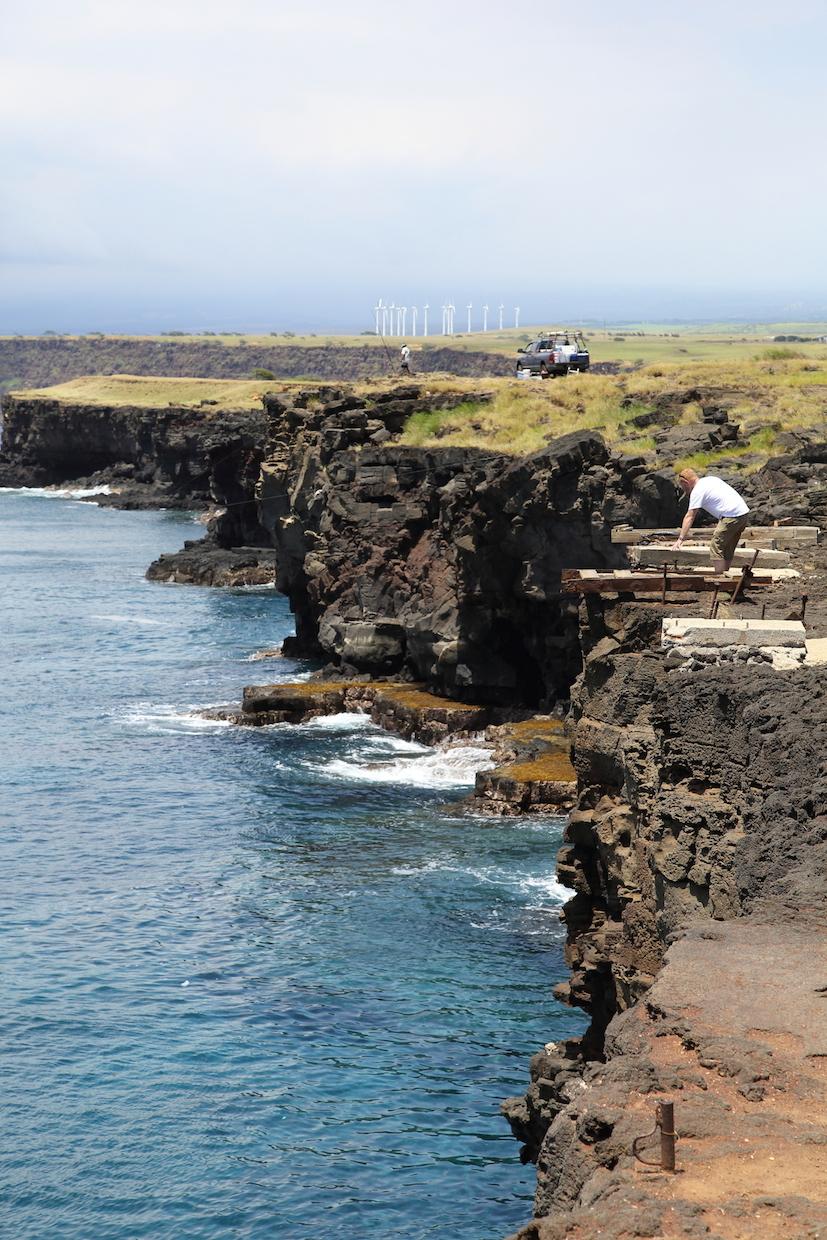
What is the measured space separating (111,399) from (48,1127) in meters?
159

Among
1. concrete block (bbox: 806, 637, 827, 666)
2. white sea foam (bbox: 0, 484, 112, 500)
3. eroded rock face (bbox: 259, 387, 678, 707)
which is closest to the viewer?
concrete block (bbox: 806, 637, 827, 666)

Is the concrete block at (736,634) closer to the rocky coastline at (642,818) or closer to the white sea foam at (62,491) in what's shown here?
the rocky coastline at (642,818)

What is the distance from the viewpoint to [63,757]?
53.0 metres

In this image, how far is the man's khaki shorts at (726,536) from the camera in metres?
22.5

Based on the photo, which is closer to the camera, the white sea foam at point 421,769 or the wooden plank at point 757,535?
the wooden plank at point 757,535

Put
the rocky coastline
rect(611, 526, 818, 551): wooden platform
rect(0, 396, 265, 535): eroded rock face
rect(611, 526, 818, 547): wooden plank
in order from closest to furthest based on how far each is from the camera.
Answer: the rocky coastline
rect(611, 526, 818, 551): wooden platform
rect(611, 526, 818, 547): wooden plank
rect(0, 396, 265, 535): eroded rock face

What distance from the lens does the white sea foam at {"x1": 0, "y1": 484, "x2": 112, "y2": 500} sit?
525 ft

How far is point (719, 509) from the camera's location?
2216cm

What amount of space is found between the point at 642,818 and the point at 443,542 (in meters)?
44.4

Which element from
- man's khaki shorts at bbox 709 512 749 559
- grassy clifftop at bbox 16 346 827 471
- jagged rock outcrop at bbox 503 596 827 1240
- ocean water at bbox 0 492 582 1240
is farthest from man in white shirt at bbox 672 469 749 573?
grassy clifftop at bbox 16 346 827 471

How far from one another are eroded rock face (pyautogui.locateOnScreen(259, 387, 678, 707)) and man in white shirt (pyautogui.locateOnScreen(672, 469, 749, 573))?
26907 millimetres

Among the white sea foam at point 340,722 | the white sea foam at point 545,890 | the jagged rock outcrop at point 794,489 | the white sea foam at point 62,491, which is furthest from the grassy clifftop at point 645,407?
the white sea foam at point 62,491

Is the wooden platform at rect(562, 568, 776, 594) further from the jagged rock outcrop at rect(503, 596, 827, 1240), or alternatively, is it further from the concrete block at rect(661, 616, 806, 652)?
the concrete block at rect(661, 616, 806, 652)

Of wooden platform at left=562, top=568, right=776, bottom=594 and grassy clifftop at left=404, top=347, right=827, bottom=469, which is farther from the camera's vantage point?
grassy clifftop at left=404, top=347, right=827, bottom=469
